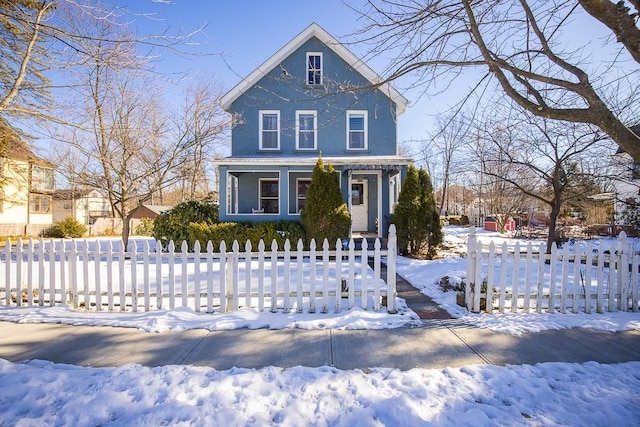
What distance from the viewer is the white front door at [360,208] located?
12.8 m

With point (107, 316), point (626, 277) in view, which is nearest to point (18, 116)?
point (107, 316)

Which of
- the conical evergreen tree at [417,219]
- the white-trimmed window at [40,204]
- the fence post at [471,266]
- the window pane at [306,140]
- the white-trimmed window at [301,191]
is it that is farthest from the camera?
the white-trimmed window at [40,204]

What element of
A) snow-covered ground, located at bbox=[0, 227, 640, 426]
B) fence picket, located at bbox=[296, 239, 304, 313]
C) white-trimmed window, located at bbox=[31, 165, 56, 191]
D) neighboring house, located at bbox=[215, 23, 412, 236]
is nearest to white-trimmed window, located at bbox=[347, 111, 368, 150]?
neighboring house, located at bbox=[215, 23, 412, 236]

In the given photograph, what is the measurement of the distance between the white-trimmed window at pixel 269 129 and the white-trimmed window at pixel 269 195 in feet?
5.09

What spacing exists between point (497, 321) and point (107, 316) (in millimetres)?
5509

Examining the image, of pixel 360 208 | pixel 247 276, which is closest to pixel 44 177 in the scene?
pixel 360 208

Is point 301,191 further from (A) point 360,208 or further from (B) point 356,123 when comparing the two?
(B) point 356,123

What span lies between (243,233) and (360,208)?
17.6ft

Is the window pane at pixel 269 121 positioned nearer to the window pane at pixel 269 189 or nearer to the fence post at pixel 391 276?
the window pane at pixel 269 189

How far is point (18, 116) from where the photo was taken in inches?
247

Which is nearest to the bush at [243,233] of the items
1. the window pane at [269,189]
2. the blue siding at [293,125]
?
the window pane at [269,189]

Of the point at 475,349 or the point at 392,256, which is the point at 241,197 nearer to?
the point at 392,256

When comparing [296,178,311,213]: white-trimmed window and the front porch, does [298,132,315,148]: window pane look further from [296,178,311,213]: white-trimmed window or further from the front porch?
[296,178,311,213]: white-trimmed window

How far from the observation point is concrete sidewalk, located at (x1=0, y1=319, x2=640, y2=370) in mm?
2990
